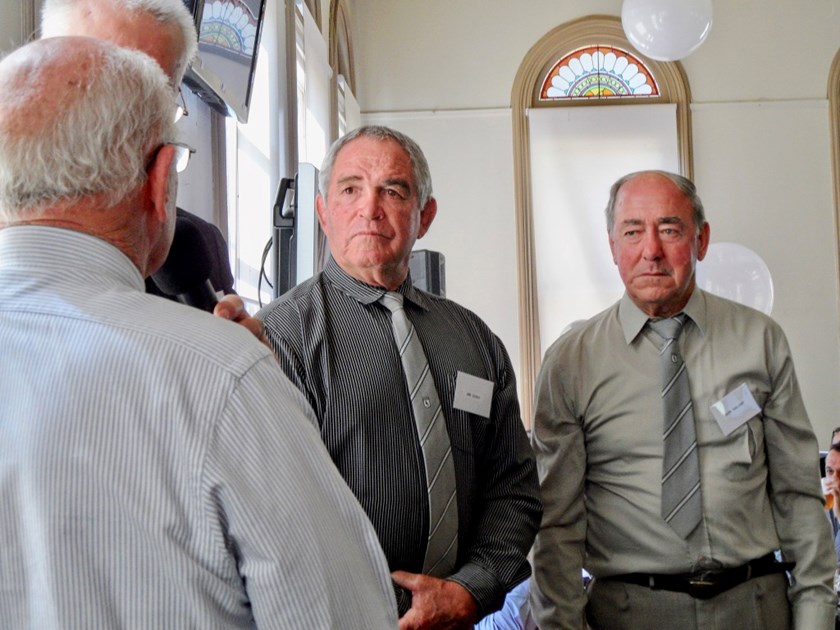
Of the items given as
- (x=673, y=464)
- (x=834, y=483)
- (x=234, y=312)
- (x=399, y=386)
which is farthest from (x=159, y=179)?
(x=834, y=483)

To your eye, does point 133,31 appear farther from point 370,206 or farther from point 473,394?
point 473,394

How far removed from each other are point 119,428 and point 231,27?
9.49ft

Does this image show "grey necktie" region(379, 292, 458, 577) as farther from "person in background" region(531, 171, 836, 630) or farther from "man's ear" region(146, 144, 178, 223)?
"man's ear" region(146, 144, 178, 223)

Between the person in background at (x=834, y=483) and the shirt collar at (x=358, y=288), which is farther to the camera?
the person in background at (x=834, y=483)

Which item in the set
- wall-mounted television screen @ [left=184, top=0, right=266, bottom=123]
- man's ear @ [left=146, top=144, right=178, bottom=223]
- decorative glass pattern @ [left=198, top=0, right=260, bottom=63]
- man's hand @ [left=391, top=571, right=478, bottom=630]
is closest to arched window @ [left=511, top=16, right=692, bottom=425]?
wall-mounted television screen @ [left=184, top=0, right=266, bottom=123]

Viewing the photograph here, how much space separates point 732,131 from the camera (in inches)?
333

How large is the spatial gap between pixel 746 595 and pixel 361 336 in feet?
3.27

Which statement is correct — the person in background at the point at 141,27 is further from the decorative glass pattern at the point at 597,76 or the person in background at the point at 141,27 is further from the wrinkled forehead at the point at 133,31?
the decorative glass pattern at the point at 597,76

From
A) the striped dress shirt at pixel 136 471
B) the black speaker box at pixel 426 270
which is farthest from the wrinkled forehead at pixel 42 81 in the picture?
the black speaker box at pixel 426 270

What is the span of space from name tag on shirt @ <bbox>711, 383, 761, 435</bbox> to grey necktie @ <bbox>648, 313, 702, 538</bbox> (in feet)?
0.20

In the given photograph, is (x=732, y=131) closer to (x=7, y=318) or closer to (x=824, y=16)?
(x=824, y=16)

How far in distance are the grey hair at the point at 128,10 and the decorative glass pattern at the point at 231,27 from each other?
1449 mm

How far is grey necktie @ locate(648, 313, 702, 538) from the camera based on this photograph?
2.03 m

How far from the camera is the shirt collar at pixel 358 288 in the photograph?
187cm
